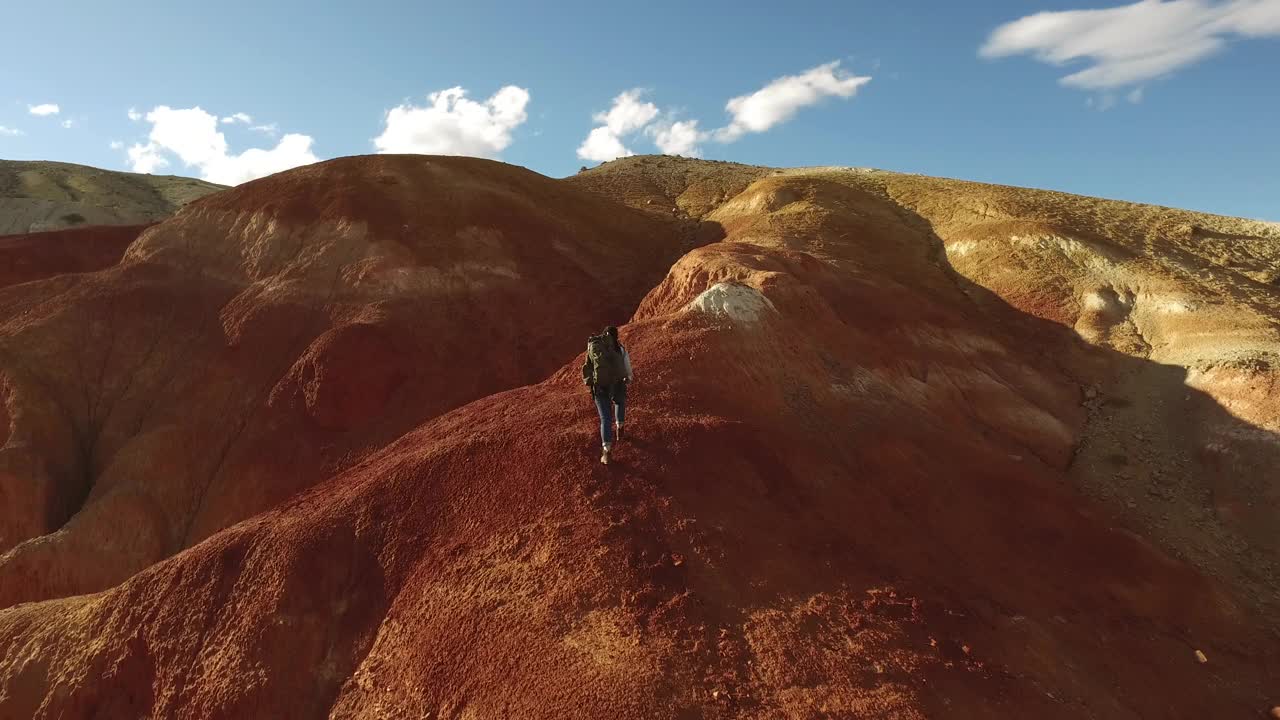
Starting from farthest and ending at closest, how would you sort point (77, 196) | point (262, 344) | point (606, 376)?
point (77, 196) → point (262, 344) → point (606, 376)

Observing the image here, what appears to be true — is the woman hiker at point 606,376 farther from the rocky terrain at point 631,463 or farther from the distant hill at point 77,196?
the distant hill at point 77,196

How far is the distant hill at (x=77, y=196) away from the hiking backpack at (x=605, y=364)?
69.9m

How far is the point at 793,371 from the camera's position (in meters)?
15.4

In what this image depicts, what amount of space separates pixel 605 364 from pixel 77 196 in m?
80.6

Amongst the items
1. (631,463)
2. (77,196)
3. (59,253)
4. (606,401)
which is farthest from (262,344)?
(77,196)

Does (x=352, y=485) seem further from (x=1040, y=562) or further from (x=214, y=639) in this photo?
(x=1040, y=562)

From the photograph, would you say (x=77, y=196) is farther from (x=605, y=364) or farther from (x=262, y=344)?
(x=605, y=364)

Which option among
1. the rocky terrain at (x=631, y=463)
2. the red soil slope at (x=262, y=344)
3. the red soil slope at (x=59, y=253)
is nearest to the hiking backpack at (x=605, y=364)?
the rocky terrain at (x=631, y=463)

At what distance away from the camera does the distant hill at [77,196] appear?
62.5m

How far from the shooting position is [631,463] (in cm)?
1107

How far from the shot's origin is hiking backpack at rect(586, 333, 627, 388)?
1102cm

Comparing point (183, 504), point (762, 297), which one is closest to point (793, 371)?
point (762, 297)

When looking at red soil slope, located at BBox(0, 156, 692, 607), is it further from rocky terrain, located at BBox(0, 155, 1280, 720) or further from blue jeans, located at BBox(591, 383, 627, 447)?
blue jeans, located at BBox(591, 383, 627, 447)

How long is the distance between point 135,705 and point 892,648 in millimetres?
10351
